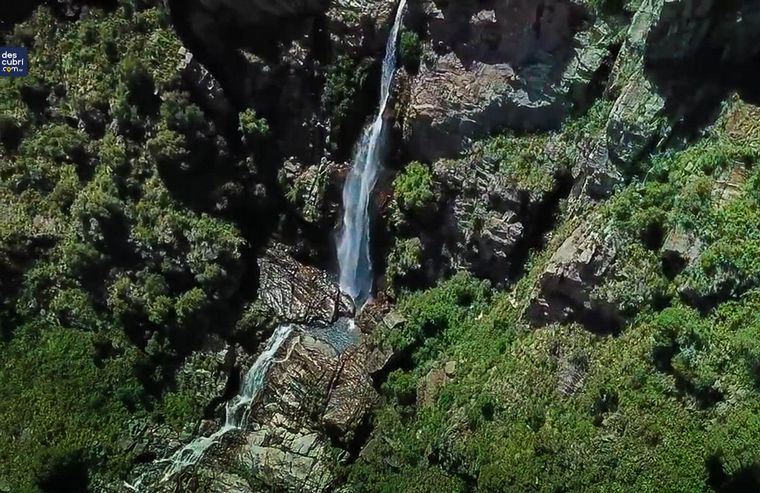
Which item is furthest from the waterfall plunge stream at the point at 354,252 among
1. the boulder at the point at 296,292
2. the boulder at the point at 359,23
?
the boulder at the point at 296,292

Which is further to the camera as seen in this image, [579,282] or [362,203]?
[362,203]

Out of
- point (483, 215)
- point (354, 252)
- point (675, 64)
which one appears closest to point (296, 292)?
point (354, 252)

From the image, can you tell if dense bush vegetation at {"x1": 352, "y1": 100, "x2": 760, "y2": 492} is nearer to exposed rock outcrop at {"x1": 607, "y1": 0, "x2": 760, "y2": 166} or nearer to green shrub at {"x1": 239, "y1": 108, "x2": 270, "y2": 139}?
exposed rock outcrop at {"x1": 607, "y1": 0, "x2": 760, "y2": 166}

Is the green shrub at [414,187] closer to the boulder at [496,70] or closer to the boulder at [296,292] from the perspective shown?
the boulder at [496,70]

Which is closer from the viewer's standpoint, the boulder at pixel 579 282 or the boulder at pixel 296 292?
the boulder at pixel 579 282

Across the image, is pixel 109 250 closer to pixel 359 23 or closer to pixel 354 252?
pixel 354 252

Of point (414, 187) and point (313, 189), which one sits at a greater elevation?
point (414, 187)
